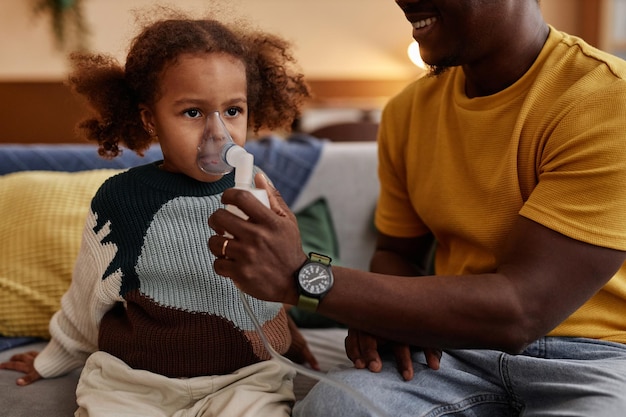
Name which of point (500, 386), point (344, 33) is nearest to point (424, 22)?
point (500, 386)

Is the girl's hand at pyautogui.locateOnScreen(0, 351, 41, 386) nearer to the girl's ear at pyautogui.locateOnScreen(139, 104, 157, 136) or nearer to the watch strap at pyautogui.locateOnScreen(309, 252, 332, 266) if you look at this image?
the girl's ear at pyautogui.locateOnScreen(139, 104, 157, 136)

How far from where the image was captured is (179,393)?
3.92ft

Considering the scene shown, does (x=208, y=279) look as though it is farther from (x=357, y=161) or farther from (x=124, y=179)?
(x=357, y=161)

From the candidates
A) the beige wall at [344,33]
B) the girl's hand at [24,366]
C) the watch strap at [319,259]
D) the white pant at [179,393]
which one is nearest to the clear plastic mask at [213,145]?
the watch strap at [319,259]

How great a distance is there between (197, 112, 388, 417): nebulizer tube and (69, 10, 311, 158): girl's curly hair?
0.15 meters

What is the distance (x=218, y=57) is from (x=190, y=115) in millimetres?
113

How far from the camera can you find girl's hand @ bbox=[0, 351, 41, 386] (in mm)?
1459

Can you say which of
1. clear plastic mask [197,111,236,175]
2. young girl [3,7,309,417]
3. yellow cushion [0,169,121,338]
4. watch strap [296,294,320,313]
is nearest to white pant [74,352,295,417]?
young girl [3,7,309,417]

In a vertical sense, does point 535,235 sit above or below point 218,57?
below

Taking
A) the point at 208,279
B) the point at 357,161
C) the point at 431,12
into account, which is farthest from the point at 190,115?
the point at 357,161

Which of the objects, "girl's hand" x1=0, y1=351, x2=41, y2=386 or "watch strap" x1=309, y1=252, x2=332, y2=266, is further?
"girl's hand" x1=0, y1=351, x2=41, y2=386

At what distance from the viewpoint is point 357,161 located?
2.14 metres

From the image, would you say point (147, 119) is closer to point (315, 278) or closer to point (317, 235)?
point (315, 278)

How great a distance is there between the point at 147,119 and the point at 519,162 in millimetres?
689
